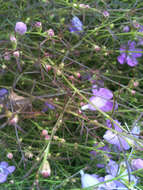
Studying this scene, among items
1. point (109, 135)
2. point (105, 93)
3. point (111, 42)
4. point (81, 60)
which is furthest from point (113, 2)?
point (109, 135)

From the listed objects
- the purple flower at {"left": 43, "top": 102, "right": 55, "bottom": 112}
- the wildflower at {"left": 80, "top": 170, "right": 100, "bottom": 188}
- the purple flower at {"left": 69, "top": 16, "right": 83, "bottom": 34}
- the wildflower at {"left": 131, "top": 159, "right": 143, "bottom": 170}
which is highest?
the purple flower at {"left": 69, "top": 16, "right": 83, "bottom": 34}

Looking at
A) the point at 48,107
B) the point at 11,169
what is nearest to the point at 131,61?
the point at 48,107

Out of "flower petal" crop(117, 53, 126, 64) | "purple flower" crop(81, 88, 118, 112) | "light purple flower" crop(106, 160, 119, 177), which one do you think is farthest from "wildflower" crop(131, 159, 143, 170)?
"flower petal" crop(117, 53, 126, 64)

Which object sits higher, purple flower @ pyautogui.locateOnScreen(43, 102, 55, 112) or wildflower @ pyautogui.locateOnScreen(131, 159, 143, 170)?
purple flower @ pyautogui.locateOnScreen(43, 102, 55, 112)

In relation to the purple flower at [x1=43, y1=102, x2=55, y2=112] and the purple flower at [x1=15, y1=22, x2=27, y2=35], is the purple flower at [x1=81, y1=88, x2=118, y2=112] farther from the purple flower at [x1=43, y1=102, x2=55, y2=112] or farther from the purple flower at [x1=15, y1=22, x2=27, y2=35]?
the purple flower at [x1=15, y1=22, x2=27, y2=35]

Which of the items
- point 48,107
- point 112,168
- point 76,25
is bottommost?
point 112,168

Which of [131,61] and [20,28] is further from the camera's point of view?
[131,61]

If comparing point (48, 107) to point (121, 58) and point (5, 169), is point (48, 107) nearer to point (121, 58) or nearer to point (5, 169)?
point (5, 169)

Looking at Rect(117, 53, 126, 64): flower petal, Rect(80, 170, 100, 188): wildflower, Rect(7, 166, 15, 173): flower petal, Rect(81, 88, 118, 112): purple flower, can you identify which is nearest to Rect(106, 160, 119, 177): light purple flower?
Rect(80, 170, 100, 188): wildflower

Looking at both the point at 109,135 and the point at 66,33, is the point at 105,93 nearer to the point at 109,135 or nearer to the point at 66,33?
the point at 109,135

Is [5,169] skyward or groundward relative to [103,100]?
groundward

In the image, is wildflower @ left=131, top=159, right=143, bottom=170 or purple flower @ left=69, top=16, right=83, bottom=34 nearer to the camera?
wildflower @ left=131, top=159, right=143, bottom=170

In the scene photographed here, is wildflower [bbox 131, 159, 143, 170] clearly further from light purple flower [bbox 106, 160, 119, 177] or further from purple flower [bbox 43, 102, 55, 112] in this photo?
purple flower [bbox 43, 102, 55, 112]
